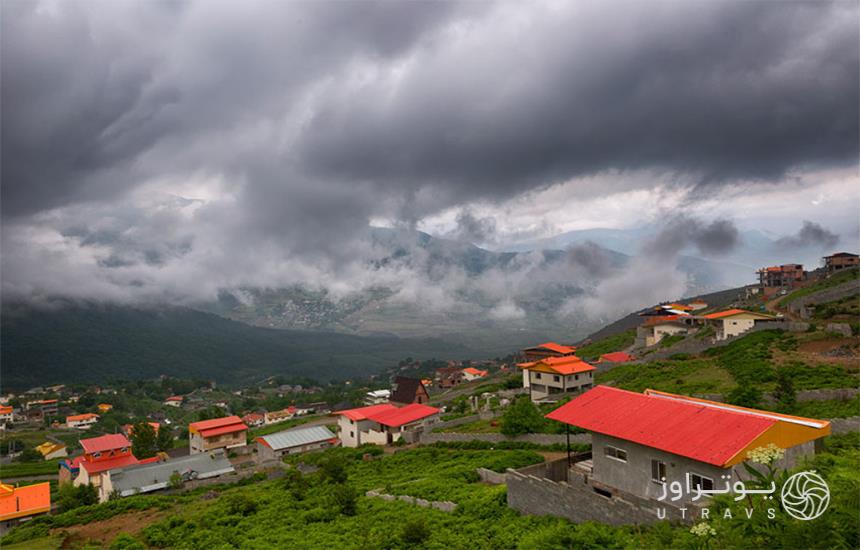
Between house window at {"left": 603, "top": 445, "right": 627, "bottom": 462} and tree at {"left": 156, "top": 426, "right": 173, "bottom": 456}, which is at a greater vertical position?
house window at {"left": 603, "top": 445, "right": 627, "bottom": 462}

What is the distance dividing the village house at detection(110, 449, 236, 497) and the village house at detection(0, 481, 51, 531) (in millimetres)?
4562

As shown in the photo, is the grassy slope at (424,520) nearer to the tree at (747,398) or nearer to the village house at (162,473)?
the village house at (162,473)

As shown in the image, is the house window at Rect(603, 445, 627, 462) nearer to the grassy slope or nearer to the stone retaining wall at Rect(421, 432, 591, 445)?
the grassy slope

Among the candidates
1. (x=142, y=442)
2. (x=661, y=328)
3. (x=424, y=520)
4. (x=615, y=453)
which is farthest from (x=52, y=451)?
(x=615, y=453)

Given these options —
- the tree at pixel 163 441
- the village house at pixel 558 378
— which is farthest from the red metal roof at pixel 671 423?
the tree at pixel 163 441

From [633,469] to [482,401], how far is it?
39893 millimetres

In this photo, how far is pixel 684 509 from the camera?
12.7 metres

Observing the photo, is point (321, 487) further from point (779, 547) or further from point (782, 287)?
point (782, 287)

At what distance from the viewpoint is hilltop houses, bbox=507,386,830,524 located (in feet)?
43.1

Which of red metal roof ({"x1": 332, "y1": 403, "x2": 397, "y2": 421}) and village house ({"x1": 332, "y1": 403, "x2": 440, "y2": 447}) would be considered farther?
red metal roof ({"x1": 332, "y1": 403, "x2": 397, "y2": 421})

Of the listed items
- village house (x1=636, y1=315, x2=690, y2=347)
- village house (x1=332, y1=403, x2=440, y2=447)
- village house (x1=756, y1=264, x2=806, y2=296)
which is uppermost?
village house (x1=756, y1=264, x2=806, y2=296)

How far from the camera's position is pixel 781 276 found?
9938 centimetres

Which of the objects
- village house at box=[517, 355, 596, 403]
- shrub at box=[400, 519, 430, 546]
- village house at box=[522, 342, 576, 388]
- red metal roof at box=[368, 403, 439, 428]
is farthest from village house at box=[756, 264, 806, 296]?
shrub at box=[400, 519, 430, 546]

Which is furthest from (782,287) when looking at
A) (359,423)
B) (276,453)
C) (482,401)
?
(276,453)
